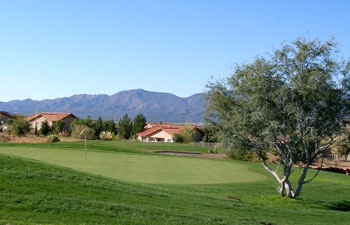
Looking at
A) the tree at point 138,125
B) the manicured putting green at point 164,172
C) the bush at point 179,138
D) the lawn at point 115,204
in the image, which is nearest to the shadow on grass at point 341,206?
the lawn at point 115,204

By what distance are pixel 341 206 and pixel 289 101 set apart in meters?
6.70

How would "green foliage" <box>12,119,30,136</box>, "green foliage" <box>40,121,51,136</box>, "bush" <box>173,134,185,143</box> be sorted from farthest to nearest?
"bush" <box>173,134,185,143</box>
"green foliage" <box>40,121,51,136</box>
"green foliage" <box>12,119,30,136</box>

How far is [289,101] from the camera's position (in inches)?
786

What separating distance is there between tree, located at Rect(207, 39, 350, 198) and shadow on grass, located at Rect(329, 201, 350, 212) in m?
2.92

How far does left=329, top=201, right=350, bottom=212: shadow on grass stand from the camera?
21.6 metres

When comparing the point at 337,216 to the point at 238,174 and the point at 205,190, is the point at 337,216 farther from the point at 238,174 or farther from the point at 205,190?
the point at 238,174

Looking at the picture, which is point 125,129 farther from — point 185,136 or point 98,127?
point 185,136

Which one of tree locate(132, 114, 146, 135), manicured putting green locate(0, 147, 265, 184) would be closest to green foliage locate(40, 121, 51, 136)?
tree locate(132, 114, 146, 135)

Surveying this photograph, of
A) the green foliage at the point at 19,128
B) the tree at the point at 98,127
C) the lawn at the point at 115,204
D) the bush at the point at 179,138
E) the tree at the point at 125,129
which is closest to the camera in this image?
the lawn at the point at 115,204

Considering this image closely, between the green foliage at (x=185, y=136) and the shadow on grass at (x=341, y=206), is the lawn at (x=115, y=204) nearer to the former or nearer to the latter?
the shadow on grass at (x=341, y=206)

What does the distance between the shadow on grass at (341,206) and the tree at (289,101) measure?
2.92 metres

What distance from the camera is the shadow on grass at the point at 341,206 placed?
21.6 metres

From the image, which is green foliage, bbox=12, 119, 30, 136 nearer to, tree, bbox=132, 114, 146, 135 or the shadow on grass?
tree, bbox=132, 114, 146, 135

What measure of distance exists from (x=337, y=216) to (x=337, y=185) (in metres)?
12.5
